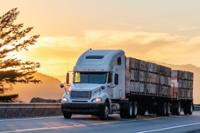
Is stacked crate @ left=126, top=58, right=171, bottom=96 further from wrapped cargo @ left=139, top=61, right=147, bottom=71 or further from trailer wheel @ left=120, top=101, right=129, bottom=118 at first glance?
trailer wheel @ left=120, top=101, right=129, bottom=118

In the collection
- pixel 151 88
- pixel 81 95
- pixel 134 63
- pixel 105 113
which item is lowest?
pixel 105 113

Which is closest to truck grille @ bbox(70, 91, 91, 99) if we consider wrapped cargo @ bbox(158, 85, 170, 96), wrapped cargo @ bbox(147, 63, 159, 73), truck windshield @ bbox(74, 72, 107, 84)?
truck windshield @ bbox(74, 72, 107, 84)

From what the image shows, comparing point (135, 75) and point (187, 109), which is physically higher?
point (135, 75)

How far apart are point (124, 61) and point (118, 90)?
1.62m

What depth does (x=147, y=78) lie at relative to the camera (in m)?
44.8

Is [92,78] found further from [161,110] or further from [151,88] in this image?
[161,110]

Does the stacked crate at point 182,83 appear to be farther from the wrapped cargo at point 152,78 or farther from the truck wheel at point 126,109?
the truck wheel at point 126,109

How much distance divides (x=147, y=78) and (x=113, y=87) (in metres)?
7.05

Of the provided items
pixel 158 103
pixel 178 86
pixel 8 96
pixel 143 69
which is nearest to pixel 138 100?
pixel 143 69

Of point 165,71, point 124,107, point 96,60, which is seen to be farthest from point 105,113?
point 165,71

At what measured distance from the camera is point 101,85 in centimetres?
3675

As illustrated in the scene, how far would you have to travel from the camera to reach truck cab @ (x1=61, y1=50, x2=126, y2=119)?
119 ft

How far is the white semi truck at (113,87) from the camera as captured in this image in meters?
36.3

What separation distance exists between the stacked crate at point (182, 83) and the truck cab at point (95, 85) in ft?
44.9
